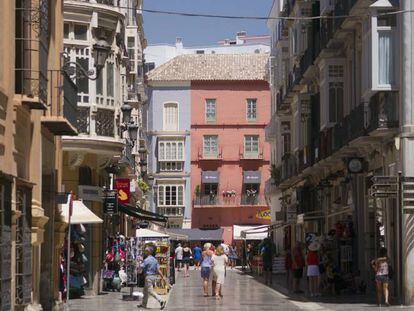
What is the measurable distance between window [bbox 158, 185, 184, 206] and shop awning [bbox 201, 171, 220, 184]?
1.80m

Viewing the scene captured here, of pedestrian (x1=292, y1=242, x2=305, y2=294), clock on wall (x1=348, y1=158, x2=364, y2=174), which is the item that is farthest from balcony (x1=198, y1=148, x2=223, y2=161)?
clock on wall (x1=348, y1=158, x2=364, y2=174)

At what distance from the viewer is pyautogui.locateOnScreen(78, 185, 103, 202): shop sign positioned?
35.1m

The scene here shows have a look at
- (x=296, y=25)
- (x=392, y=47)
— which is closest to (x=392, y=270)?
(x=392, y=47)

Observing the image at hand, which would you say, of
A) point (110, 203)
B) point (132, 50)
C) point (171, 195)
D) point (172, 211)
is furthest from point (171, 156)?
point (110, 203)

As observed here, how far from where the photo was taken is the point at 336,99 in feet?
133

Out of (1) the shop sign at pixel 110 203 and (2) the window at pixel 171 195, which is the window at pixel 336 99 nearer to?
(1) the shop sign at pixel 110 203

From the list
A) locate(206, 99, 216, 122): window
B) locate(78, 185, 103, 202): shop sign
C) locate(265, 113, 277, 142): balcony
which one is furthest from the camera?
locate(206, 99, 216, 122): window

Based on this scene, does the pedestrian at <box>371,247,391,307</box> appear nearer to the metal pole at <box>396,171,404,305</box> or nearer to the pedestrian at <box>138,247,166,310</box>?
the metal pole at <box>396,171,404,305</box>

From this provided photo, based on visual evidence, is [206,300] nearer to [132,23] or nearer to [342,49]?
[342,49]

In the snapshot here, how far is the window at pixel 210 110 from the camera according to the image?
93.1 meters

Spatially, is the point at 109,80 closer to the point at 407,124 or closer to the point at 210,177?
the point at 407,124

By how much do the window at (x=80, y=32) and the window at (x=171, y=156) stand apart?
5822 cm

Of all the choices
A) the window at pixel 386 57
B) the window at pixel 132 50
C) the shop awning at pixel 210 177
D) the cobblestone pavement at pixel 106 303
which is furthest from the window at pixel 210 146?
the window at pixel 386 57

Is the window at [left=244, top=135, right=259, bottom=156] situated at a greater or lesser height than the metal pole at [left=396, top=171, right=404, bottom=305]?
greater
